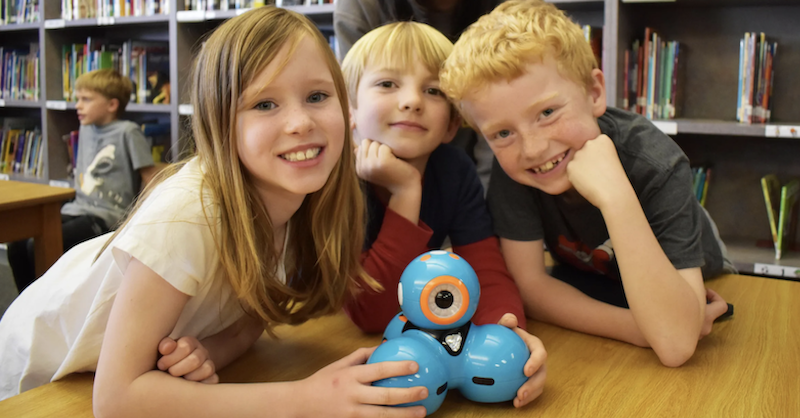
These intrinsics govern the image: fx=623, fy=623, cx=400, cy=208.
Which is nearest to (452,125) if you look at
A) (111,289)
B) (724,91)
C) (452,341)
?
(452,341)

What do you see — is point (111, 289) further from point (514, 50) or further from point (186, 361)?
point (514, 50)

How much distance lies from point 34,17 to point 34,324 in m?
3.56

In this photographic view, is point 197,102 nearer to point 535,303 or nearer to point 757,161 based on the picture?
point 535,303

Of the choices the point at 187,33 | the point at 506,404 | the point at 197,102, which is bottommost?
the point at 506,404

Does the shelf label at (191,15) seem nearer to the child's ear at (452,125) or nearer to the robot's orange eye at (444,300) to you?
the child's ear at (452,125)

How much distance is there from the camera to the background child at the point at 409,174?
0.96 m

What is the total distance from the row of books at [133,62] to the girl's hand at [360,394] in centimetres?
313

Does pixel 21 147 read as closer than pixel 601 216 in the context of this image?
No

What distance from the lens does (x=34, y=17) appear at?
3.76m

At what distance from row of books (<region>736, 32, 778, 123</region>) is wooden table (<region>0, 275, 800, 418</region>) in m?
1.35

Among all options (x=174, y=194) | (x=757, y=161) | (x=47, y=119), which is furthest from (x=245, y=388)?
(x=47, y=119)

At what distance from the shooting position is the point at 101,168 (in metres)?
2.88

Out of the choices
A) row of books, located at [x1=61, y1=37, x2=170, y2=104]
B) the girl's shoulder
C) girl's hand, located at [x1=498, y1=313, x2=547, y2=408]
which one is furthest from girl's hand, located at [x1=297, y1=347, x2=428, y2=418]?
row of books, located at [x1=61, y1=37, x2=170, y2=104]

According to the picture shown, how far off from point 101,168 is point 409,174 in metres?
2.33
